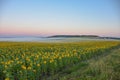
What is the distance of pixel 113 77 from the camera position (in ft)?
26.8

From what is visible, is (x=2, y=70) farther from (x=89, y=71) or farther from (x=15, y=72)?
(x=89, y=71)

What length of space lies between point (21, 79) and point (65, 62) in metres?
5.08

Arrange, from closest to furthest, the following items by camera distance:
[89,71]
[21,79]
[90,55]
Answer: [21,79] < [89,71] < [90,55]

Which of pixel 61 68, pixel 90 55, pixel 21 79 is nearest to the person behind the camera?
pixel 21 79

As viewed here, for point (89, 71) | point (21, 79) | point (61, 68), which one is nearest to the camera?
point (21, 79)

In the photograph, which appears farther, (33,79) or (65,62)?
(65,62)

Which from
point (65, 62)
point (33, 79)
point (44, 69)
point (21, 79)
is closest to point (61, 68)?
point (65, 62)

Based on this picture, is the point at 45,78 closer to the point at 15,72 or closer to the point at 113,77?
the point at 15,72

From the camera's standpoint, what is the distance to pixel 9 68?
8.34 metres

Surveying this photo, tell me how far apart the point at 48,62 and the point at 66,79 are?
102 inches

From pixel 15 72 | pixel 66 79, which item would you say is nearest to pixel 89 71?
pixel 66 79

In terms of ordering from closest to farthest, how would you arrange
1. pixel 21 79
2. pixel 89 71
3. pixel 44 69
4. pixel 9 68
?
pixel 21 79, pixel 9 68, pixel 89 71, pixel 44 69

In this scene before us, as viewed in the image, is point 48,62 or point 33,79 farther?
point 48,62

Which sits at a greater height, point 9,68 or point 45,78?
point 9,68
